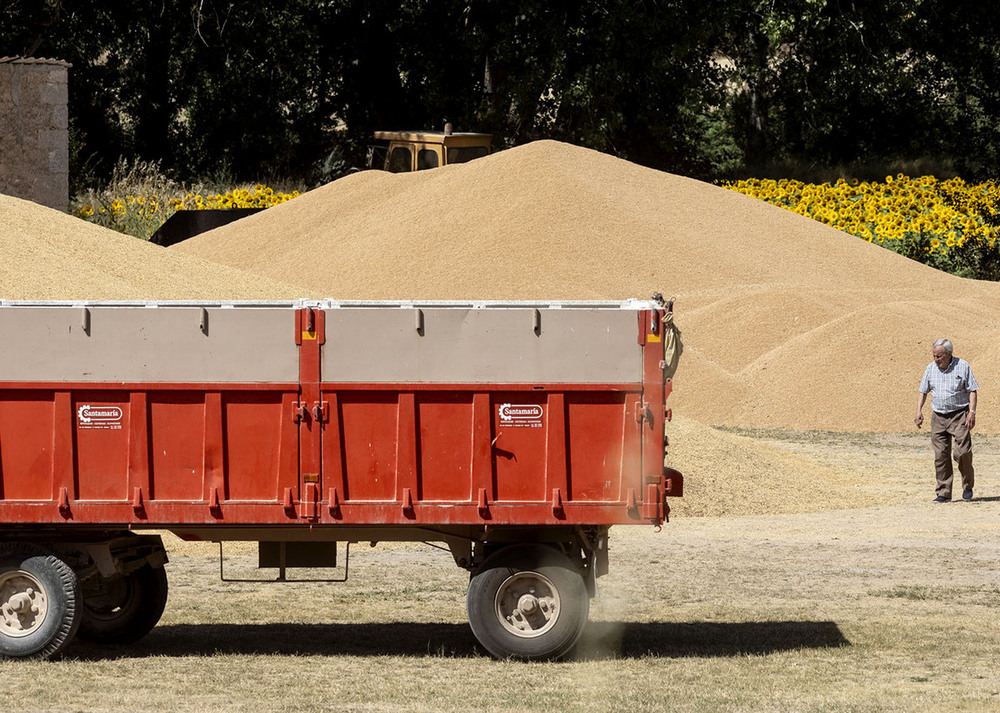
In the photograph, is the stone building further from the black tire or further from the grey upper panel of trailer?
the grey upper panel of trailer

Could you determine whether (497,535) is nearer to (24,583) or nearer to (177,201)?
(24,583)

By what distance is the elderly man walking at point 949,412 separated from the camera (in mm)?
14938

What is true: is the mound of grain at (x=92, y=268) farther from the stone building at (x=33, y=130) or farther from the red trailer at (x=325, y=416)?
the red trailer at (x=325, y=416)

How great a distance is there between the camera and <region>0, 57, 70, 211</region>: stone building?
80.3 feet

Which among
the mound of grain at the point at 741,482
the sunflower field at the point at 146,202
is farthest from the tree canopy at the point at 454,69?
the mound of grain at the point at 741,482

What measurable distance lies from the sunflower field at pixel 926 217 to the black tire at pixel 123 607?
77.4 feet

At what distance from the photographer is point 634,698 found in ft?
24.8

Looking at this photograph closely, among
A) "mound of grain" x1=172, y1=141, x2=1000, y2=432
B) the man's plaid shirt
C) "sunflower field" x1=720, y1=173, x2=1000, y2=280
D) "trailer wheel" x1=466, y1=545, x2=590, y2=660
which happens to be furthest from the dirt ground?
"sunflower field" x1=720, y1=173, x2=1000, y2=280

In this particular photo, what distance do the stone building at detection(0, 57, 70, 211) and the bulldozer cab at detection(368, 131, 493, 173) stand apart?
31.6 ft

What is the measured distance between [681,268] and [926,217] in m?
7.13

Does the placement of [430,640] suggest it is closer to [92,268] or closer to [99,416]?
[99,416]

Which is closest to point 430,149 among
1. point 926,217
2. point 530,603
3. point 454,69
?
point 454,69

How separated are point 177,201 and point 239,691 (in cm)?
2463

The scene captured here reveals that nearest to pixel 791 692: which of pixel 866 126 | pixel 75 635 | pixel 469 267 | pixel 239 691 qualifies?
pixel 239 691
